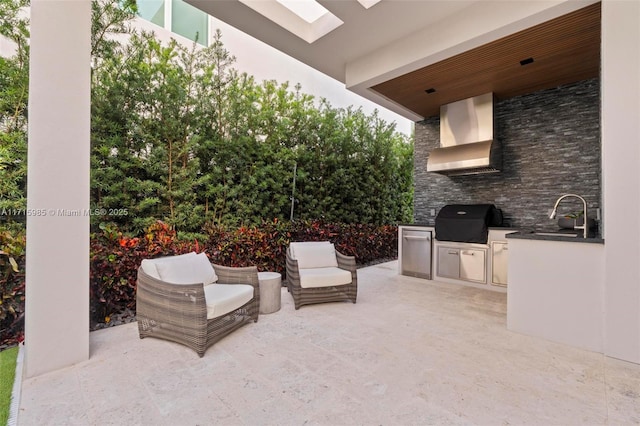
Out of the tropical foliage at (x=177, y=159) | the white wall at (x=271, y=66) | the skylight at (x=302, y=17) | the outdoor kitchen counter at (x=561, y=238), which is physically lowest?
the outdoor kitchen counter at (x=561, y=238)

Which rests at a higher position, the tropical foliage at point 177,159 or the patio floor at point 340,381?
the tropical foliage at point 177,159

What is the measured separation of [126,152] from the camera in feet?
11.0

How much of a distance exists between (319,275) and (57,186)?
257 cm

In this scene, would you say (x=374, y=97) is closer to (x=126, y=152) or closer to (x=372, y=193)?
(x=372, y=193)

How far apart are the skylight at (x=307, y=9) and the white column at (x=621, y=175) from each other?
2.85m

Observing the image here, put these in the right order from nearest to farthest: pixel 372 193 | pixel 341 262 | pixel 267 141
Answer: pixel 341 262, pixel 267 141, pixel 372 193

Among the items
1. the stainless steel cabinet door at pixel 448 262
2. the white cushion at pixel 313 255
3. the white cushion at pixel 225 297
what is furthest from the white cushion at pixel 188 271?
the stainless steel cabinet door at pixel 448 262

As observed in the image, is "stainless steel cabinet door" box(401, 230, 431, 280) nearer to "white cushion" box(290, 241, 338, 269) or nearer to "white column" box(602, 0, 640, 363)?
"white cushion" box(290, 241, 338, 269)

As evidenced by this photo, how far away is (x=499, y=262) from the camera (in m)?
4.65

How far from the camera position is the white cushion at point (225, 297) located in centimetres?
258

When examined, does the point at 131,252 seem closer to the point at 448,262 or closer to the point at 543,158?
the point at 448,262

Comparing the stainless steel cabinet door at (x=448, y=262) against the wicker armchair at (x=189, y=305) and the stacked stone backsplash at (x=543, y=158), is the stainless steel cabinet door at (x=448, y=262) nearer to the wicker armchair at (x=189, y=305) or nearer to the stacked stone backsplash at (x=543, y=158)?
the stacked stone backsplash at (x=543, y=158)

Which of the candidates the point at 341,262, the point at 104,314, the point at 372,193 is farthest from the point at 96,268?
the point at 372,193

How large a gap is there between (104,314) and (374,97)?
475 centimetres
